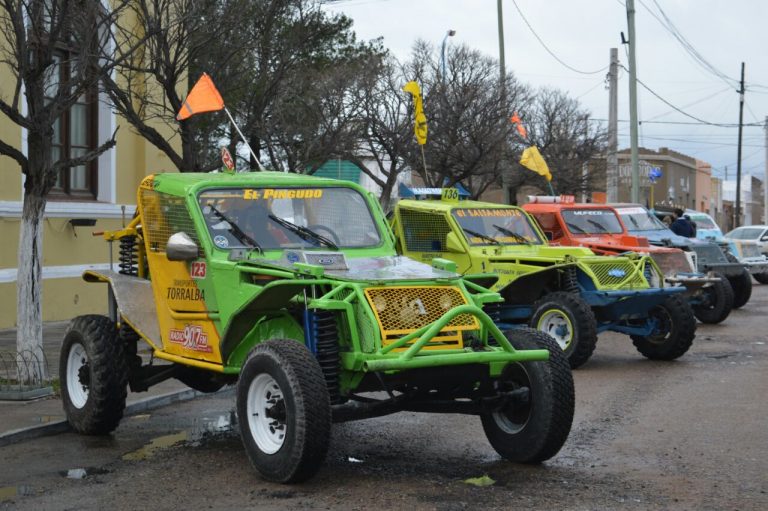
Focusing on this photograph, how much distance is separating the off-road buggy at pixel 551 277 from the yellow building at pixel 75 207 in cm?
534

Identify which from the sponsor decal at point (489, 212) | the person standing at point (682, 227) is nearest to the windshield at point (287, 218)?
the sponsor decal at point (489, 212)

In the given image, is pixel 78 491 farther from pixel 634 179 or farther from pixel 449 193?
pixel 634 179

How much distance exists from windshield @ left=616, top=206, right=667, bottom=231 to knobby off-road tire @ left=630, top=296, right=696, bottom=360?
589 cm

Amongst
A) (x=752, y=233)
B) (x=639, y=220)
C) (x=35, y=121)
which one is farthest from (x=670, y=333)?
(x=752, y=233)

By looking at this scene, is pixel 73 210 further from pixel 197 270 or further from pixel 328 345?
pixel 328 345

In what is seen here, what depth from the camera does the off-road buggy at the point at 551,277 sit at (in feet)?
43.6

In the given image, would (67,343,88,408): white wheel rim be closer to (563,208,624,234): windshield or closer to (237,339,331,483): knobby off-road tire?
(237,339,331,483): knobby off-road tire

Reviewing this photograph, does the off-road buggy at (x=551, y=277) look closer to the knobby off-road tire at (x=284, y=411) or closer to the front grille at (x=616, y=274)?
the front grille at (x=616, y=274)

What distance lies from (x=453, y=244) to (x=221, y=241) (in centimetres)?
611

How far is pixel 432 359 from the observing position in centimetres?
696

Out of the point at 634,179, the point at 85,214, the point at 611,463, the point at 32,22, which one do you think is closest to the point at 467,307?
the point at 611,463

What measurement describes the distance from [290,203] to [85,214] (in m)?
10.1

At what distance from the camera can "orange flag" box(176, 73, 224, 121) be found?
11.6 metres

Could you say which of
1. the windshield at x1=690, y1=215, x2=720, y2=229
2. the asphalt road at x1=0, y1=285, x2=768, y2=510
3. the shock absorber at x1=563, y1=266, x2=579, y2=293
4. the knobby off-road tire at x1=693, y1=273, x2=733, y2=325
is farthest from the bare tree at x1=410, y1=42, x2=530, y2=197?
the asphalt road at x1=0, y1=285, x2=768, y2=510
